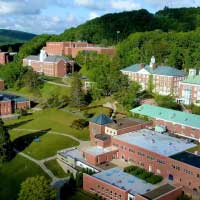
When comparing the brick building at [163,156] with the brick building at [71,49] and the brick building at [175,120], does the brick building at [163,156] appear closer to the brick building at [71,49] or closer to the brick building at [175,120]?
the brick building at [175,120]

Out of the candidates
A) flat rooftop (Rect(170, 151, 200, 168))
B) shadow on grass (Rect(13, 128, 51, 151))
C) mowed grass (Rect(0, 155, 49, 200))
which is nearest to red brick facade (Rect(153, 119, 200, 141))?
flat rooftop (Rect(170, 151, 200, 168))

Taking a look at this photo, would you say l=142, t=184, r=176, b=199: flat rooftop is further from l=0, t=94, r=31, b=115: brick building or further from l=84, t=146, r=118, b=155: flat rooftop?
l=0, t=94, r=31, b=115: brick building

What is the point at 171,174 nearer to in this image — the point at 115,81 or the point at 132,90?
the point at 132,90

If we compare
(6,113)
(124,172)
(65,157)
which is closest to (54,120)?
(6,113)

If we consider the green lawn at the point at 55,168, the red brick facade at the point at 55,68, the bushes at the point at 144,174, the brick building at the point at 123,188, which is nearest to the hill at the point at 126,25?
the red brick facade at the point at 55,68

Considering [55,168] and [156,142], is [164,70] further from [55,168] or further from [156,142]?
[55,168]
